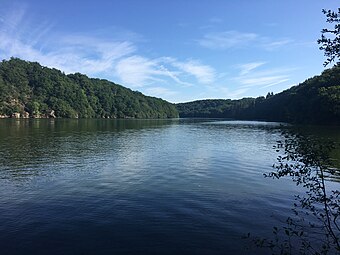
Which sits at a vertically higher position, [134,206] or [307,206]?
[307,206]

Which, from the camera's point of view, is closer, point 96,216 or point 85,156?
point 96,216

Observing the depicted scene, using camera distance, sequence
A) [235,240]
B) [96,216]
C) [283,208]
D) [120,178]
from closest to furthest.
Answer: [235,240], [96,216], [283,208], [120,178]

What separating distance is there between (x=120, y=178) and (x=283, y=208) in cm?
1386

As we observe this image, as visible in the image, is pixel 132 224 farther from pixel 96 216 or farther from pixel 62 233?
pixel 62 233

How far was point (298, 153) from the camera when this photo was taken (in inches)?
350

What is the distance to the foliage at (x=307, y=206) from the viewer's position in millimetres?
8328

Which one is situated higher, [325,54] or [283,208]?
[325,54]

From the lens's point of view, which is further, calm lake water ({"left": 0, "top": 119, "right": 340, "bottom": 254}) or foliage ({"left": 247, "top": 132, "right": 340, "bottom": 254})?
calm lake water ({"left": 0, "top": 119, "right": 340, "bottom": 254})

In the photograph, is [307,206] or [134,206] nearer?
[307,206]

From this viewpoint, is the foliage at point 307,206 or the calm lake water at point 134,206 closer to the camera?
the foliage at point 307,206

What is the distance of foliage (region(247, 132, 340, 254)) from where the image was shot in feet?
27.3

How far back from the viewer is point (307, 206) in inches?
358

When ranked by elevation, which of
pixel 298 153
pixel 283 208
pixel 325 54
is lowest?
A: pixel 283 208

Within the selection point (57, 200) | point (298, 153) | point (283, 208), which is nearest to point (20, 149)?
point (57, 200)
